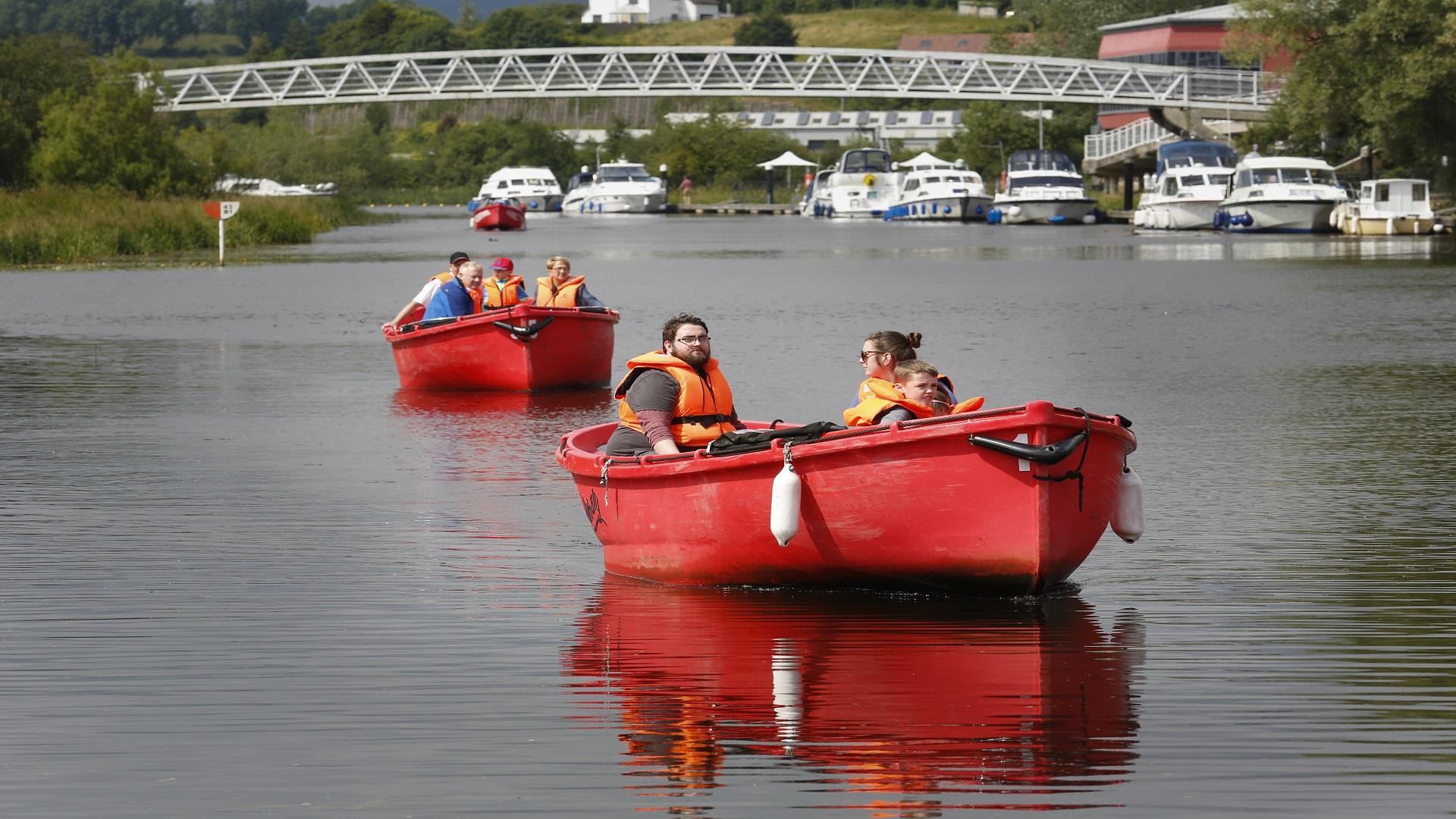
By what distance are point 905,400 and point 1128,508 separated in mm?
1251

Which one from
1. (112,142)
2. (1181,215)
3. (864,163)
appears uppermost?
(112,142)

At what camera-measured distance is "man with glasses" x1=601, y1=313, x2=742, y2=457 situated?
39.0 ft

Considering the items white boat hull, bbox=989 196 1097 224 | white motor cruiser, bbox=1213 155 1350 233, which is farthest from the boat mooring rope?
white boat hull, bbox=989 196 1097 224

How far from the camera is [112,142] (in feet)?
233

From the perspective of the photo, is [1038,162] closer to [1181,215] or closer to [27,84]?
[1181,215]

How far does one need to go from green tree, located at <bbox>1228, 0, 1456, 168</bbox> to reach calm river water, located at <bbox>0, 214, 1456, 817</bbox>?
123ft

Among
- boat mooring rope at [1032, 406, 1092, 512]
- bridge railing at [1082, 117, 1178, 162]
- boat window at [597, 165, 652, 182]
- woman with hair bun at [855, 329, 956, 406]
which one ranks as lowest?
boat mooring rope at [1032, 406, 1092, 512]

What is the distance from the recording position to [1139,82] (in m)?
120

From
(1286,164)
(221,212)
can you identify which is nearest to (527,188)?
(1286,164)

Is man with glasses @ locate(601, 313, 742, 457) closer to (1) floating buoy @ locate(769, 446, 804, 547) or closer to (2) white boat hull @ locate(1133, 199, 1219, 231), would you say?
(1) floating buoy @ locate(769, 446, 804, 547)

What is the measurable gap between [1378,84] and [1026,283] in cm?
2222

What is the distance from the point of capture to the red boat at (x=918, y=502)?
10.3 meters

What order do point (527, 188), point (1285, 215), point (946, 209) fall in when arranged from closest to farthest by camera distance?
point (1285, 215) → point (946, 209) → point (527, 188)

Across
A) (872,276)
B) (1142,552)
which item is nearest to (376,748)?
(1142,552)
